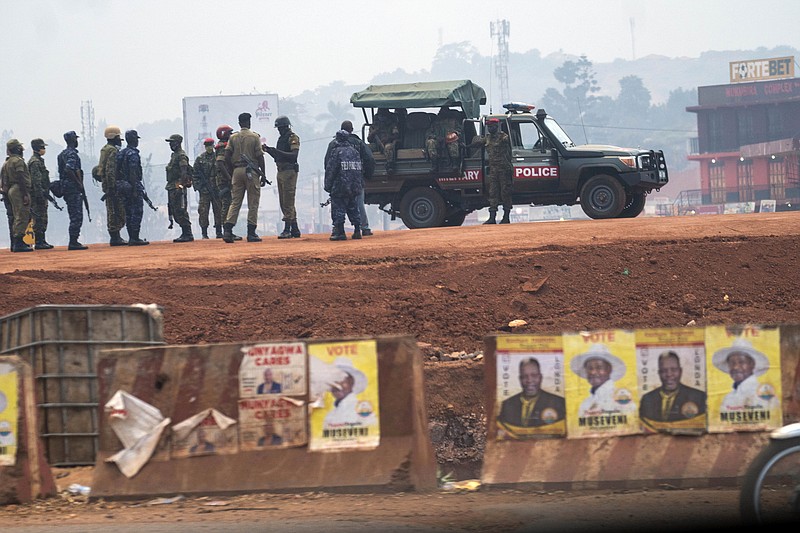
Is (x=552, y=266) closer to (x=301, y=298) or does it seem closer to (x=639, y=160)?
(x=301, y=298)

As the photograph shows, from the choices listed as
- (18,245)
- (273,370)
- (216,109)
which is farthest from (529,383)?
(216,109)

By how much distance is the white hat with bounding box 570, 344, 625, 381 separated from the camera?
27.3 ft

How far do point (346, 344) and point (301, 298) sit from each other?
654 centimetres

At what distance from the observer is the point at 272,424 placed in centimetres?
837

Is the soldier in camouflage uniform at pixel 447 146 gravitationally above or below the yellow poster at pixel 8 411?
above

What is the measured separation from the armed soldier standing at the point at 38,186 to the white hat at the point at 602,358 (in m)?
13.8

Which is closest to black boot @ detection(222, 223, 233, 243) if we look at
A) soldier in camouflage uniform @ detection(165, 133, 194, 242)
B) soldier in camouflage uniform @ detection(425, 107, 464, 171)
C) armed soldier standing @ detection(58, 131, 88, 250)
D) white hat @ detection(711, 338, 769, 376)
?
soldier in camouflage uniform @ detection(165, 133, 194, 242)

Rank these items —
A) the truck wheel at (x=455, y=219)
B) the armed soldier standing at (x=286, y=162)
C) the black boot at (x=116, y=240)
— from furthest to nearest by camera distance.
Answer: the truck wheel at (x=455, y=219)
the black boot at (x=116, y=240)
the armed soldier standing at (x=286, y=162)

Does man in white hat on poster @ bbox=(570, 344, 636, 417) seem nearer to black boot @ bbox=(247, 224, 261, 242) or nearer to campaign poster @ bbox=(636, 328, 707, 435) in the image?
campaign poster @ bbox=(636, 328, 707, 435)

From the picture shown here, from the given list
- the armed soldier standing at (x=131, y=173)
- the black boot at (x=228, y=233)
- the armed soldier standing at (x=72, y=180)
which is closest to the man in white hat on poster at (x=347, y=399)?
the black boot at (x=228, y=233)

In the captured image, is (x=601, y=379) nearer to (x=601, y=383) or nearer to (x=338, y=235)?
(x=601, y=383)

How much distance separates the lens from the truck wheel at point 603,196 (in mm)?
21109

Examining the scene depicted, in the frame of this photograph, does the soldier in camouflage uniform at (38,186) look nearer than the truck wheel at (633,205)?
Yes

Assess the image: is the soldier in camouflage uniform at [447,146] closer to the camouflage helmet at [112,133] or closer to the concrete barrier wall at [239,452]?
the camouflage helmet at [112,133]
